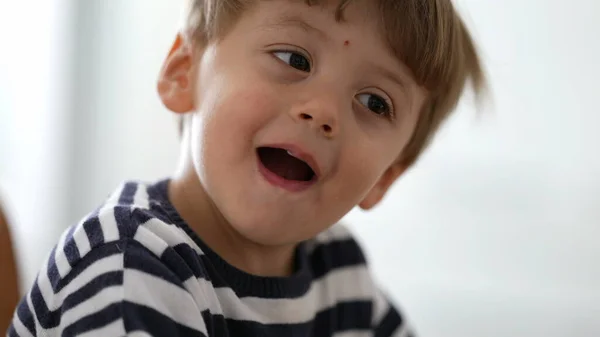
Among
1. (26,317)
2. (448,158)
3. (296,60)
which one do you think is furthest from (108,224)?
(448,158)

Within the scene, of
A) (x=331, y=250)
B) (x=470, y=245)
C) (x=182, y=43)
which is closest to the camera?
(x=182, y=43)

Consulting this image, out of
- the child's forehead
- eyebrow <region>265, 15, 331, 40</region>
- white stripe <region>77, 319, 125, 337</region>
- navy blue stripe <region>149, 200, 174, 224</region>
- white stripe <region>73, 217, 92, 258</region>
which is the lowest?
white stripe <region>77, 319, 125, 337</region>

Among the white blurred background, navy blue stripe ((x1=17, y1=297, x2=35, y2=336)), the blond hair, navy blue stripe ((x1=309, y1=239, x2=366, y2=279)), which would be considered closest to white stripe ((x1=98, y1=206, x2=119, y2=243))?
navy blue stripe ((x1=17, y1=297, x2=35, y2=336))

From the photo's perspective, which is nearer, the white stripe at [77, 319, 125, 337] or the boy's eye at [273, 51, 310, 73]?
the white stripe at [77, 319, 125, 337]

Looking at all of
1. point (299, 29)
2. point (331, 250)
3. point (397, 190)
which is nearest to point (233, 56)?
point (299, 29)

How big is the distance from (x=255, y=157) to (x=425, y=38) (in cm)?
19

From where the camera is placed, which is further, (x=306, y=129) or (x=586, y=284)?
(x=586, y=284)

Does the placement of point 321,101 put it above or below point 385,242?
above

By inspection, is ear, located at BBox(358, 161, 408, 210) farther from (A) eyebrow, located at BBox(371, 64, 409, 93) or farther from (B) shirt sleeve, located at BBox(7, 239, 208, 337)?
(B) shirt sleeve, located at BBox(7, 239, 208, 337)

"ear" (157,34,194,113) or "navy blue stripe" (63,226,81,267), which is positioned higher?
"ear" (157,34,194,113)

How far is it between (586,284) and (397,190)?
1.14 ft

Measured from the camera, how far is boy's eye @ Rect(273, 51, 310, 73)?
0.70 meters

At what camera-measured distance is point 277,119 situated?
67 cm

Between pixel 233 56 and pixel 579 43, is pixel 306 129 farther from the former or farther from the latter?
pixel 579 43
